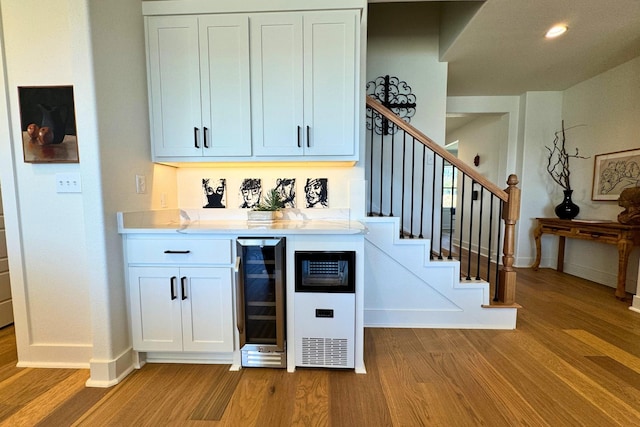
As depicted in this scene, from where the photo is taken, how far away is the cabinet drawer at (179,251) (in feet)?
5.36

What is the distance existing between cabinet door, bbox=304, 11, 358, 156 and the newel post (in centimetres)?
142

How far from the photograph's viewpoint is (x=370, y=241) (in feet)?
7.20

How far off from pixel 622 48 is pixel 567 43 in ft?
2.13

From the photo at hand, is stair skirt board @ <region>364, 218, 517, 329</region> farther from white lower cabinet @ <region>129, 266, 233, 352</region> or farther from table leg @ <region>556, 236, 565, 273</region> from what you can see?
table leg @ <region>556, 236, 565, 273</region>

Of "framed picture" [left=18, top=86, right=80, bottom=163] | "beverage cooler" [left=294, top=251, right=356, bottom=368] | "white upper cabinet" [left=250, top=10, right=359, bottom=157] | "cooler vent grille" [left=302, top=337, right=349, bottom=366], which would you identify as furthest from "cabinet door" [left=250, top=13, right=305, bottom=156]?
"cooler vent grille" [left=302, top=337, right=349, bottom=366]

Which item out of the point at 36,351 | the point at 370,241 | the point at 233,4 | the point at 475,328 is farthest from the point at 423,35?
the point at 36,351

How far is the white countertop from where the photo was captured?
5.25ft

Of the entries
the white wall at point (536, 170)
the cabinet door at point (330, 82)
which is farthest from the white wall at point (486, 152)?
the cabinet door at point (330, 82)

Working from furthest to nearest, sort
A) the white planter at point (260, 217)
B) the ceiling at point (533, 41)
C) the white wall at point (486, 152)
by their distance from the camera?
the white wall at point (486, 152), the ceiling at point (533, 41), the white planter at point (260, 217)

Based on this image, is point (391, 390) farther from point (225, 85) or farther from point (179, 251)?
point (225, 85)

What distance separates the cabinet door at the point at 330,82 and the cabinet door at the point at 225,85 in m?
0.44

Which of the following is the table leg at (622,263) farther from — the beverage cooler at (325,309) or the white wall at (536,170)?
the beverage cooler at (325,309)

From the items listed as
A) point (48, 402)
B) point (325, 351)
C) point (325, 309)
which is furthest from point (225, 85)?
point (48, 402)

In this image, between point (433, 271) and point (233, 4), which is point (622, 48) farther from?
point (233, 4)
